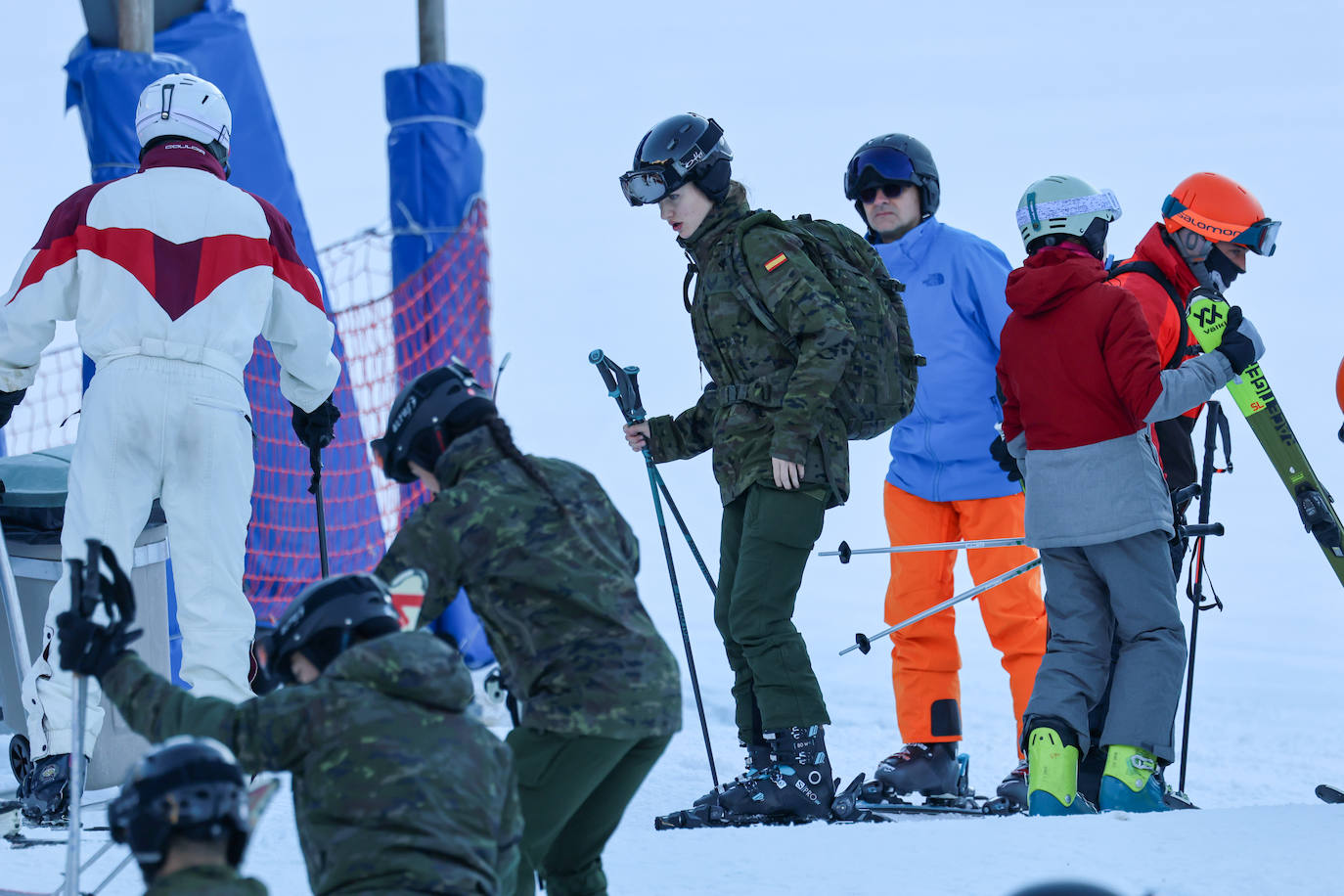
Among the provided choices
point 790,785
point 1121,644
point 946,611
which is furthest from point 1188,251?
point 790,785

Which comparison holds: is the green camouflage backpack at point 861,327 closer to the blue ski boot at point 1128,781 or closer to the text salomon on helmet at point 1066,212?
the text salomon on helmet at point 1066,212

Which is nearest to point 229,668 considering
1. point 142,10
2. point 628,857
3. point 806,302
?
point 628,857

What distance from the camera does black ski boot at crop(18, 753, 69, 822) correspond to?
413 cm

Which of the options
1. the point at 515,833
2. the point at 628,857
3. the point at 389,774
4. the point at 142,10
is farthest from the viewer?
the point at 142,10

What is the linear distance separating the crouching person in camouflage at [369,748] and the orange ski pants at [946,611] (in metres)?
2.58

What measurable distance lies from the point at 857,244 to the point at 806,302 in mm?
392

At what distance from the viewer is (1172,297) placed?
4.32m

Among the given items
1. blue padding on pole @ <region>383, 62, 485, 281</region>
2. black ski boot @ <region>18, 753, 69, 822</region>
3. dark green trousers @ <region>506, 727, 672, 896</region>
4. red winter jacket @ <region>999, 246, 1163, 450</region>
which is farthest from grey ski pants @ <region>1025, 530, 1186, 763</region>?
blue padding on pole @ <region>383, 62, 485, 281</region>

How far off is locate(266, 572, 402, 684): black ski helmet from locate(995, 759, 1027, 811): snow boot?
2.58m

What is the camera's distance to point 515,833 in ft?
7.61

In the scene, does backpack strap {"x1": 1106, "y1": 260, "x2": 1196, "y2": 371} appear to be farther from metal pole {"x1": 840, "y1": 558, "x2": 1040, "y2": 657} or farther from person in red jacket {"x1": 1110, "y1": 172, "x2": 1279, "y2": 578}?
metal pole {"x1": 840, "y1": 558, "x2": 1040, "y2": 657}

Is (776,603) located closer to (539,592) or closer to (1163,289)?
(539,592)

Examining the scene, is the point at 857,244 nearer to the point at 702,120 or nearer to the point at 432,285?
the point at 702,120

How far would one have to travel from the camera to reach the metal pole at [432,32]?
8484mm
